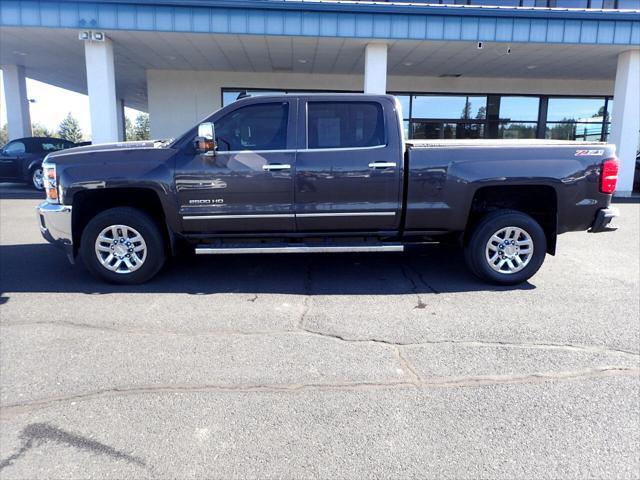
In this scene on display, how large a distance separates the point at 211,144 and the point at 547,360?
12.6 feet

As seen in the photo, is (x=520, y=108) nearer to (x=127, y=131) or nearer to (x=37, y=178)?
(x=37, y=178)

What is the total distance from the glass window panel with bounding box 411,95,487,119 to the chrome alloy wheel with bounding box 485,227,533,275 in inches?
507

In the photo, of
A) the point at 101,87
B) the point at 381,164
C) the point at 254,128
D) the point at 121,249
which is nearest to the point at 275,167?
the point at 254,128

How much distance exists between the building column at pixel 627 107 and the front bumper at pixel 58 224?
46.0 ft

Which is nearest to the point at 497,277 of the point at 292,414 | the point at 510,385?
the point at 510,385

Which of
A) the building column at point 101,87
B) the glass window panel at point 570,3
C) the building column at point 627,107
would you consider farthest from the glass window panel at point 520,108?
the building column at point 101,87

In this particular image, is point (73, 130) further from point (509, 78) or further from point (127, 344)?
point (127, 344)

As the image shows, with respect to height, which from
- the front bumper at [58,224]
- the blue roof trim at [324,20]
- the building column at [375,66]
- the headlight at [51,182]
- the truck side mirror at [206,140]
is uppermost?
the blue roof trim at [324,20]

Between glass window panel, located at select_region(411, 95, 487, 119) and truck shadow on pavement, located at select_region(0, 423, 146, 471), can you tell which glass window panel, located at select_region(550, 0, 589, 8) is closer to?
glass window panel, located at select_region(411, 95, 487, 119)

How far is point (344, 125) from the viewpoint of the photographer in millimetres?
5617

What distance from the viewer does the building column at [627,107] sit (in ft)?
43.1

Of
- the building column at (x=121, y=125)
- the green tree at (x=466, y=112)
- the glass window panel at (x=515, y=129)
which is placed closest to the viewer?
the green tree at (x=466, y=112)

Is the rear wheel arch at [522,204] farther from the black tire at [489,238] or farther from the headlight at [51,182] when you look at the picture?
the headlight at [51,182]

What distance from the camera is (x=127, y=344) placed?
4027mm
